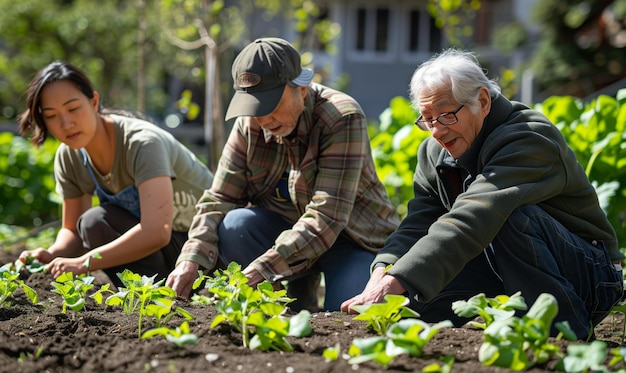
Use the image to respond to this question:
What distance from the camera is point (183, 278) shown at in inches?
124

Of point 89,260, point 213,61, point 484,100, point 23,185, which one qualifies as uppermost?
point 484,100

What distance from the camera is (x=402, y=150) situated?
481 cm

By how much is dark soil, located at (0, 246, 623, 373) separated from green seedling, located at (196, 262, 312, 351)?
4 centimetres

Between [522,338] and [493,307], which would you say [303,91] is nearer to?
[493,307]

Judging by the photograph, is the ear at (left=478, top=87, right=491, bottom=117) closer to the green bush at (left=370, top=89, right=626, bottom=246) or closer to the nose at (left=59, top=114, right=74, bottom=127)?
the green bush at (left=370, top=89, right=626, bottom=246)

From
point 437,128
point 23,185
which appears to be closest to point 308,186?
point 437,128

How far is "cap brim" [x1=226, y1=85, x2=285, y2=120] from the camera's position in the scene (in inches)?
118

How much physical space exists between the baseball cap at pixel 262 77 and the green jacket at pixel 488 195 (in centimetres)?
60

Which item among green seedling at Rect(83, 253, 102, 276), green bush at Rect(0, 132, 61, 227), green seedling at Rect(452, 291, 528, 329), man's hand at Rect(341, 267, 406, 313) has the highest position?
green seedling at Rect(452, 291, 528, 329)

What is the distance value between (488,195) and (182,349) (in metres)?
0.99

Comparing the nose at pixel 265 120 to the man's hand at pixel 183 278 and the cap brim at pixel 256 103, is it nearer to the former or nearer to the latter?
the cap brim at pixel 256 103

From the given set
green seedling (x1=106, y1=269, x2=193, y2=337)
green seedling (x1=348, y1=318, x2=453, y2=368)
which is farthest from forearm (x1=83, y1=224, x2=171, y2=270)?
green seedling (x1=348, y1=318, x2=453, y2=368)

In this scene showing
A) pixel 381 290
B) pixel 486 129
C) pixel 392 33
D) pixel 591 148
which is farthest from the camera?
pixel 392 33

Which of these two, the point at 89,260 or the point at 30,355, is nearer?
the point at 30,355
